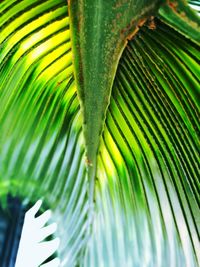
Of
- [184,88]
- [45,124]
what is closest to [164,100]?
[184,88]

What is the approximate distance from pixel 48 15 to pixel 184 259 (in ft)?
1.03

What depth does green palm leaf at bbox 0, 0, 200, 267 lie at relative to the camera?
47 cm

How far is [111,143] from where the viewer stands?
0.50 m

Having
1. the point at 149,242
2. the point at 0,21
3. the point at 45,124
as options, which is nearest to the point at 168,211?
the point at 149,242

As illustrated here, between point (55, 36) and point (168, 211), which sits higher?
point (55, 36)

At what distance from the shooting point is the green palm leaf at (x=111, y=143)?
0.47m

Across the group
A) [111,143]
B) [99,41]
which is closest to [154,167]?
[111,143]

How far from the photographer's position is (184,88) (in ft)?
1.57

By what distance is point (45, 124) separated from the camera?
1.62ft

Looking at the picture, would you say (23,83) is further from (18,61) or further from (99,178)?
(99,178)

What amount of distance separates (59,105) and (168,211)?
17 centimetres

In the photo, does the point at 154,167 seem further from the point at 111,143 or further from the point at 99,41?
the point at 99,41

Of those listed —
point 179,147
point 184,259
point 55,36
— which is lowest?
Answer: point 184,259

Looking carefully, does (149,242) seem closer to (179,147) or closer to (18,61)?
(179,147)
